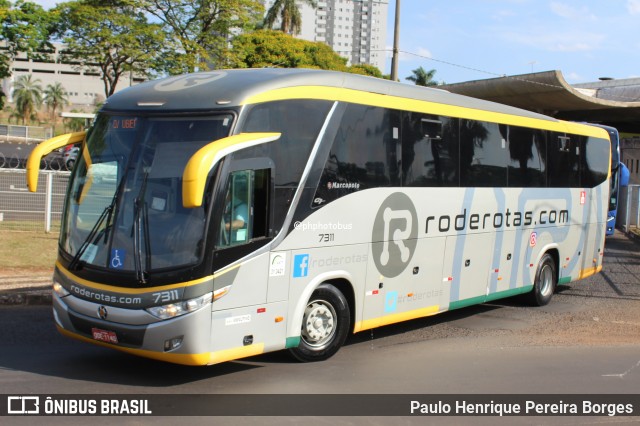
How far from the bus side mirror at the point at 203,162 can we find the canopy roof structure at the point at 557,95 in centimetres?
2643

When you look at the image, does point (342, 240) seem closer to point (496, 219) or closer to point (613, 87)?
point (496, 219)

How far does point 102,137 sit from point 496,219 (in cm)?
656

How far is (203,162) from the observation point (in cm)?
657

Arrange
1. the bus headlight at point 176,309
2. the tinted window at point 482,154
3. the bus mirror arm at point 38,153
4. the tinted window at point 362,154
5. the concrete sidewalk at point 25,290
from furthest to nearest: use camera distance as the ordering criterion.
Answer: the concrete sidewalk at point 25,290 < the tinted window at point 482,154 < the tinted window at point 362,154 < the bus mirror arm at point 38,153 < the bus headlight at point 176,309

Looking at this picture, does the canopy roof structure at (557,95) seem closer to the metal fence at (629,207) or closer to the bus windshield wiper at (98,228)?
the metal fence at (629,207)

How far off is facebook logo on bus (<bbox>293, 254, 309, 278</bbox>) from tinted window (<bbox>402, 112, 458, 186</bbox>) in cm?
218

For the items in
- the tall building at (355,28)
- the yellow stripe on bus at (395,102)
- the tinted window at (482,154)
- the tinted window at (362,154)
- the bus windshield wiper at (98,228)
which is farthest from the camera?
the tall building at (355,28)

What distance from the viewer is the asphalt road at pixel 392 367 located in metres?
7.38

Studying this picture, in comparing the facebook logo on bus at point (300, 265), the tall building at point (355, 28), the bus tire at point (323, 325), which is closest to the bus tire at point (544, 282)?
the bus tire at point (323, 325)

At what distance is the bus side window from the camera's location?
740 centimetres

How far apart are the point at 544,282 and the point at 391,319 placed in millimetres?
5012

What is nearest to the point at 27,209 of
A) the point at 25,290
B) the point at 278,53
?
the point at 25,290

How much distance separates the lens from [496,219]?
11.8m

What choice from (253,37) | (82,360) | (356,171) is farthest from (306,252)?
(253,37)
